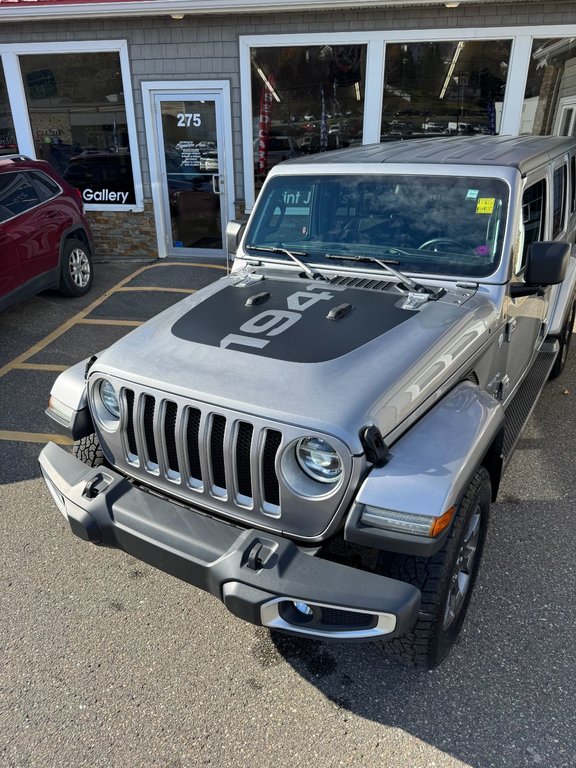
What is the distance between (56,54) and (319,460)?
932 cm

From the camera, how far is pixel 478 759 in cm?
216

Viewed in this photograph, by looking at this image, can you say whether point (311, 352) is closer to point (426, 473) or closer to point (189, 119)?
point (426, 473)

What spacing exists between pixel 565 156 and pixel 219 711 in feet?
14.5

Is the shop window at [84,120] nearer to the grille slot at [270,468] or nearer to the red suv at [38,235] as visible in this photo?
the red suv at [38,235]

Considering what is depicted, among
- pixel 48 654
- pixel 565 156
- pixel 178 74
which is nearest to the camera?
pixel 48 654

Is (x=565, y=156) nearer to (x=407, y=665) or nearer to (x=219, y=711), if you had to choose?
(x=407, y=665)

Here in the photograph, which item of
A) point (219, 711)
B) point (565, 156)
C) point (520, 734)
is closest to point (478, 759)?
point (520, 734)

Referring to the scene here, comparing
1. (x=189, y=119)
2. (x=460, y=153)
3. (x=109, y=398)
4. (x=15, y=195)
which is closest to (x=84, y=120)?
(x=189, y=119)

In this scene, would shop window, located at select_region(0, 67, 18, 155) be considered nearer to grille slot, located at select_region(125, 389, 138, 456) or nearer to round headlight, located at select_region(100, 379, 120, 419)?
round headlight, located at select_region(100, 379, 120, 419)

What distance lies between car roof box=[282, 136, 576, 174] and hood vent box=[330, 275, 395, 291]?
0.77 m

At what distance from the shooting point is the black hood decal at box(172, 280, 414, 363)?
2510 mm

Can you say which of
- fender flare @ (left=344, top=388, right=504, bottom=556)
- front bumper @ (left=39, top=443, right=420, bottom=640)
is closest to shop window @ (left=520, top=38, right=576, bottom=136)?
fender flare @ (left=344, top=388, right=504, bottom=556)

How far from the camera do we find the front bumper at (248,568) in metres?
1.93

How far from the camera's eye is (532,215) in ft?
11.2
